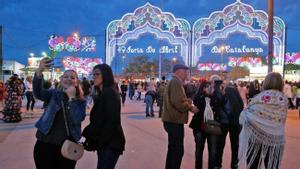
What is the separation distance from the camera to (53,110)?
3992 millimetres

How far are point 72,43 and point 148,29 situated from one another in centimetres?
974

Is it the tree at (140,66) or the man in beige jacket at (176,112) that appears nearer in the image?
the man in beige jacket at (176,112)

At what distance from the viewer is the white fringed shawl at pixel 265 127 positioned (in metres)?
4.51

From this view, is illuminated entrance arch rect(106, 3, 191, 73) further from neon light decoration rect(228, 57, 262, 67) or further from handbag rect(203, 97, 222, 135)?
handbag rect(203, 97, 222, 135)

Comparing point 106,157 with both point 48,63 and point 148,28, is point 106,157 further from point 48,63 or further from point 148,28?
point 148,28

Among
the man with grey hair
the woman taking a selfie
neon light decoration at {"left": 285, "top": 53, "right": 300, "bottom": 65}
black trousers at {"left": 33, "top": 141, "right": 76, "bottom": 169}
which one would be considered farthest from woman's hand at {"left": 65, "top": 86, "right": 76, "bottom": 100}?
neon light decoration at {"left": 285, "top": 53, "right": 300, "bottom": 65}

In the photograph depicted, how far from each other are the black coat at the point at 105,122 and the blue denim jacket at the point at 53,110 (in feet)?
0.47

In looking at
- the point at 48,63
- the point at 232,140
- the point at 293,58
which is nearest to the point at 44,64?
the point at 48,63

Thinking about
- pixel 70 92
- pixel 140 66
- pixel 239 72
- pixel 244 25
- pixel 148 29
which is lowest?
pixel 70 92

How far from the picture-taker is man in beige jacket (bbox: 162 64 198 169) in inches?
225

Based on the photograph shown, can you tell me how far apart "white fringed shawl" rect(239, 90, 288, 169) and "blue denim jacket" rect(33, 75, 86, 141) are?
6.04ft

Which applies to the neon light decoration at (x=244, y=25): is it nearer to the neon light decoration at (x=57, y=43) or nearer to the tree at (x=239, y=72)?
the tree at (x=239, y=72)

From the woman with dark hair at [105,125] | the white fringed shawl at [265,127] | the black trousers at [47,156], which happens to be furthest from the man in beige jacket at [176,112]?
the black trousers at [47,156]

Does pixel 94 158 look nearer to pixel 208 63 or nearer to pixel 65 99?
pixel 65 99
